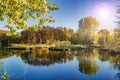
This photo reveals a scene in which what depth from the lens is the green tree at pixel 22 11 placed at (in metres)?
6.84

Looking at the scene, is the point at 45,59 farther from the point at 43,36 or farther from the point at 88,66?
the point at 43,36

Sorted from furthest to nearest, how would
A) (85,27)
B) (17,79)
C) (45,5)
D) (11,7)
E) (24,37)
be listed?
(85,27)
(24,37)
(17,79)
(45,5)
(11,7)

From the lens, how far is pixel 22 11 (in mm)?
7355

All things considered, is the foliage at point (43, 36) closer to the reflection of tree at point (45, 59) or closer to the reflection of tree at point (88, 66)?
the reflection of tree at point (45, 59)

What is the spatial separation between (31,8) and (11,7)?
2.31ft

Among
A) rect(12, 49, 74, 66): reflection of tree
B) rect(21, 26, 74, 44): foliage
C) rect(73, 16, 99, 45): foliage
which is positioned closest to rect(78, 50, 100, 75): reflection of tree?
rect(12, 49, 74, 66): reflection of tree

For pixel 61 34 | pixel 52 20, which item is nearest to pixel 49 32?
pixel 61 34

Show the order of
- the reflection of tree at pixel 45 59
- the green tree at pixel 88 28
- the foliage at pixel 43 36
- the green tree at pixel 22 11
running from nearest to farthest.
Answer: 1. the green tree at pixel 22 11
2. the reflection of tree at pixel 45 59
3. the foliage at pixel 43 36
4. the green tree at pixel 88 28

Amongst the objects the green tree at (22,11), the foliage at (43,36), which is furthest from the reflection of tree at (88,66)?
the foliage at (43,36)

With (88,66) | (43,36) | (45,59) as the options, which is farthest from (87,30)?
(88,66)

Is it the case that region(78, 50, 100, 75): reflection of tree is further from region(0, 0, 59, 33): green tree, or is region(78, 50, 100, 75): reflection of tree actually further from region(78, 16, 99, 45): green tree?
region(78, 16, 99, 45): green tree

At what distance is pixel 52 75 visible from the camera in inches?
965

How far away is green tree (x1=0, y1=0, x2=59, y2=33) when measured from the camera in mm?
6836

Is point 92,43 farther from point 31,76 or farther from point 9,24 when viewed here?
point 9,24
